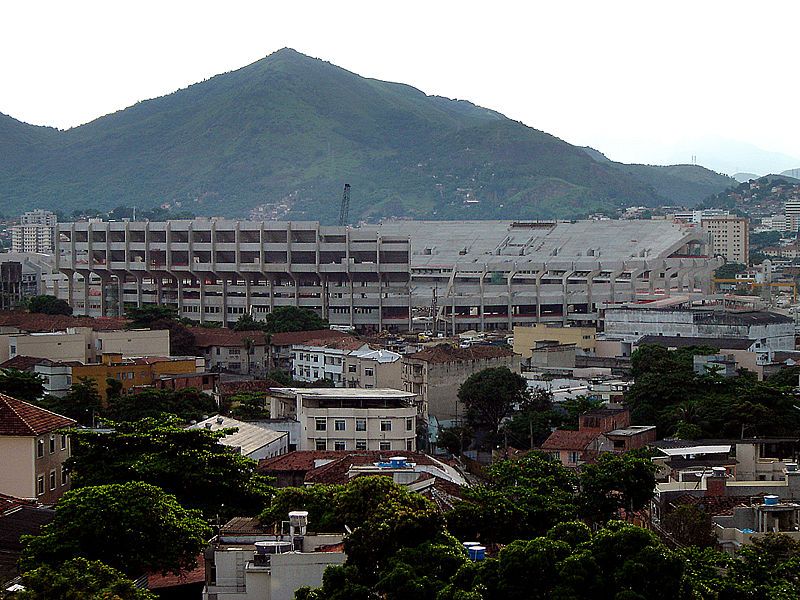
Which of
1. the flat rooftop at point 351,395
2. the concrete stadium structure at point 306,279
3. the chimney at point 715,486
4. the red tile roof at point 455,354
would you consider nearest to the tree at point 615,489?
the chimney at point 715,486

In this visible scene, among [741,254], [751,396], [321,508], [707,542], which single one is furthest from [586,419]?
[741,254]

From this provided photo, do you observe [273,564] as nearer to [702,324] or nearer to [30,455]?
[30,455]

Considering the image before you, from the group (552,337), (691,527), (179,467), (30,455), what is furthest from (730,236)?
(179,467)

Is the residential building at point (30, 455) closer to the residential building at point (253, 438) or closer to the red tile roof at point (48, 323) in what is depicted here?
the residential building at point (253, 438)

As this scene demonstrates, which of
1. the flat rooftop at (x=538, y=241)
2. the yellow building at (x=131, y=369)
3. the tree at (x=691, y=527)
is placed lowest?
the tree at (x=691, y=527)

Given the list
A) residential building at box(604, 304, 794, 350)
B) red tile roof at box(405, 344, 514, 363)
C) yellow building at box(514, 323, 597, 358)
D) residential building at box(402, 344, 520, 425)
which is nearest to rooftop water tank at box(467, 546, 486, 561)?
residential building at box(402, 344, 520, 425)

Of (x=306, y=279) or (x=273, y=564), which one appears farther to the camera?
(x=306, y=279)

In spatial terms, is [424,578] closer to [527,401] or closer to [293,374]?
[527,401]
